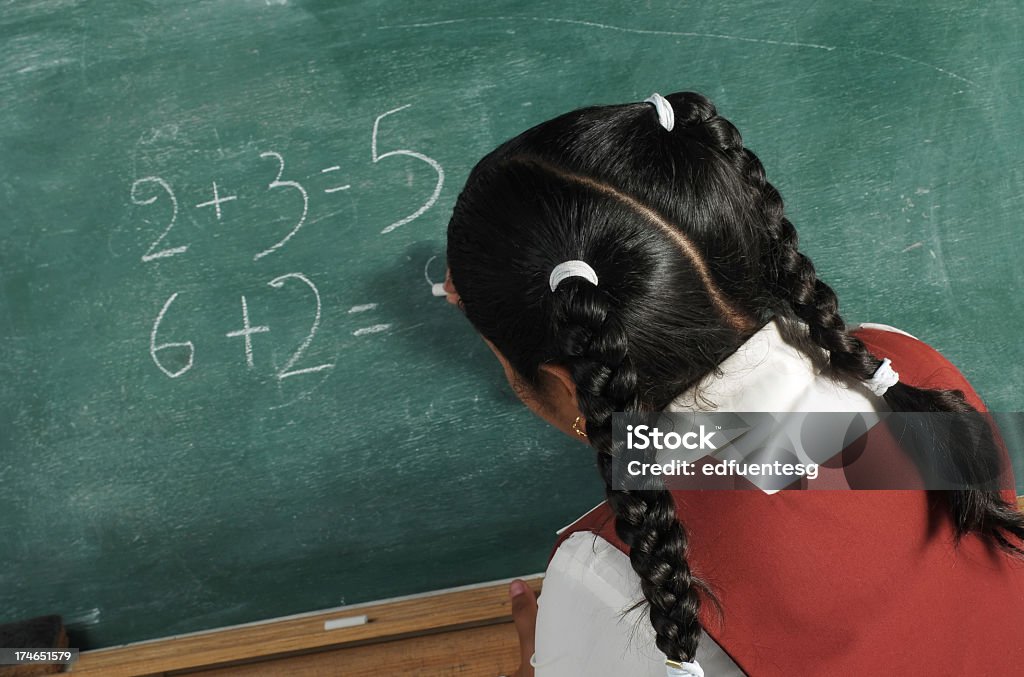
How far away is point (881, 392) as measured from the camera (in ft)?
2.07

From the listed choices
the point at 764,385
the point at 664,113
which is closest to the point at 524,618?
the point at 764,385

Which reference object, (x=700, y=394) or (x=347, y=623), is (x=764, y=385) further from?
(x=347, y=623)

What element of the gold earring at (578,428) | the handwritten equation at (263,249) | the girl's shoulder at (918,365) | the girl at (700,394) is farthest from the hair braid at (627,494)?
the handwritten equation at (263,249)

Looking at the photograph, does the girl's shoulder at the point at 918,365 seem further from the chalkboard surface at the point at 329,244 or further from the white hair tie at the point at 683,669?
the white hair tie at the point at 683,669

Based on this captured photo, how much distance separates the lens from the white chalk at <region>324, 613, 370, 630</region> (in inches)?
36.4

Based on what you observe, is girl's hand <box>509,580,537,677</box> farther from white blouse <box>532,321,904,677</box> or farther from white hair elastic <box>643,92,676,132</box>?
white hair elastic <box>643,92,676,132</box>

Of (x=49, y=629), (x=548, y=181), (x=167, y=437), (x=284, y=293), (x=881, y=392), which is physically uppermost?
(x=548, y=181)

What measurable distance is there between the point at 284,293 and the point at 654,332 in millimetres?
482

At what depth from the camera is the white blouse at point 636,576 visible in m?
0.59

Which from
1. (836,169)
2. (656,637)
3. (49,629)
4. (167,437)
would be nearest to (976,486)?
(656,637)

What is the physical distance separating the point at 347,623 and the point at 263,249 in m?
0.46

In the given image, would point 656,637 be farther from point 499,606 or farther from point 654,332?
point 499,606

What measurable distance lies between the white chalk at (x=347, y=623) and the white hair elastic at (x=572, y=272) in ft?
1.92

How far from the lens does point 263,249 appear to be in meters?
0.86
